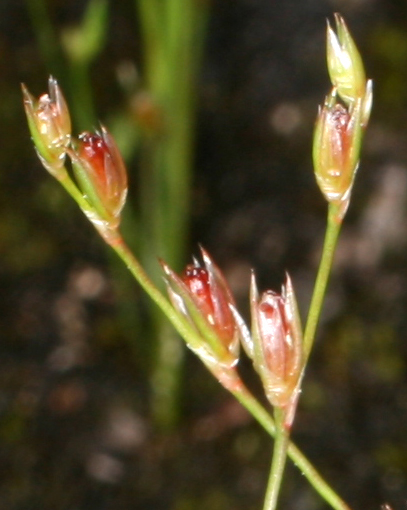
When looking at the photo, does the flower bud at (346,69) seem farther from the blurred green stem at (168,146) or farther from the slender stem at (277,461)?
the blurred green stem at (168,146)

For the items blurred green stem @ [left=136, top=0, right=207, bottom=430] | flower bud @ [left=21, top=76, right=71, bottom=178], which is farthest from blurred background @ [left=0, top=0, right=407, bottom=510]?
flower bud @ [left=21, top=76, right=71, bottom=178]

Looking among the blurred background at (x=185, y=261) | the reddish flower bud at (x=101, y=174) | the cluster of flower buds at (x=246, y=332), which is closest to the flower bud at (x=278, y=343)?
the cluster of flower buds at (x=246, y=332)

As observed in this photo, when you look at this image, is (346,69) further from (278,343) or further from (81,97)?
(81,97)

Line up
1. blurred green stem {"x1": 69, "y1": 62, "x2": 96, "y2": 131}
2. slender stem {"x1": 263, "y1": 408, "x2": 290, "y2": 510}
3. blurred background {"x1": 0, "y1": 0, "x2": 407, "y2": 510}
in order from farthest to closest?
blurred background {"x1": 0, "y1": 0, "x2": 407, "y2": 510} < blurred green stem {"x1": 69, "y1": 62, "x2": 96, "y2": 131} < slender stem {"x1": 263, "y1": 408, "x2": 290, "y2": 510}

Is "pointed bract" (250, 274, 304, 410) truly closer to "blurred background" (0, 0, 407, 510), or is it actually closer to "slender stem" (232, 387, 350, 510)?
"slender stem" (232, 387, 350, 510)

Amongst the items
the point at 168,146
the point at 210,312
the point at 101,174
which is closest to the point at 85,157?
the point at 101,174

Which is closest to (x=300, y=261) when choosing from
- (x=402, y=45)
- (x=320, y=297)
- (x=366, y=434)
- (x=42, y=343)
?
(x=366, y=434)

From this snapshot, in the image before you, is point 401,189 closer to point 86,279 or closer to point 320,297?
point 86,279
